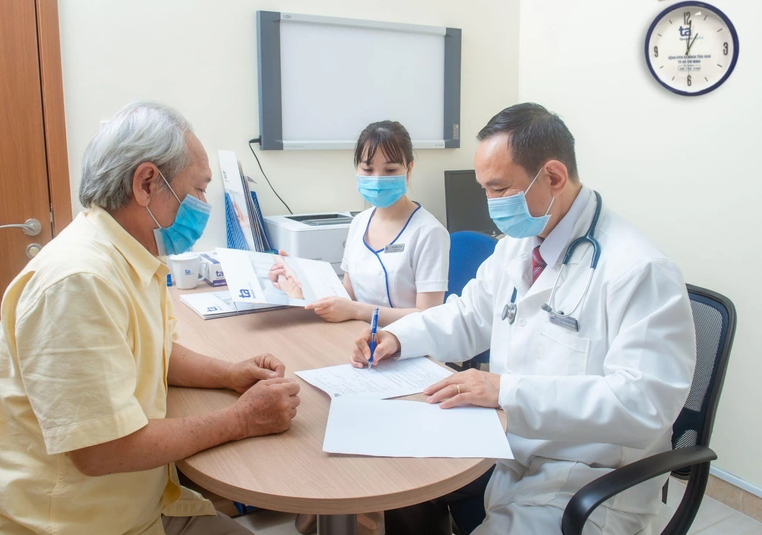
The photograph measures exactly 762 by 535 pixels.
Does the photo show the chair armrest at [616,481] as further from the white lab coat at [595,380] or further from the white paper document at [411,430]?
the white paper document at [411,430]

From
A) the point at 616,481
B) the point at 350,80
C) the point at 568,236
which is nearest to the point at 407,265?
the point at 568,236

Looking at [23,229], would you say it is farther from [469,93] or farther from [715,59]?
[715,59]

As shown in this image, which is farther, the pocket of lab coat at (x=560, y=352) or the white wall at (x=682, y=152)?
the white wall at (x=682, y=152)

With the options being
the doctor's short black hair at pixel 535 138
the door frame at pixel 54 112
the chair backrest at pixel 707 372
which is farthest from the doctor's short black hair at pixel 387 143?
the door frame at pixel 54 112

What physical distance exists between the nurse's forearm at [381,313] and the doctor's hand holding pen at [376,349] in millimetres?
372

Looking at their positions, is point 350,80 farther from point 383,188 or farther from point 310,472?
point 310,472

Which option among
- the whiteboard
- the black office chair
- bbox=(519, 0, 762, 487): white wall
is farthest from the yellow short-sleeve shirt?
bbox=(519, 0, 762, 487): white wall

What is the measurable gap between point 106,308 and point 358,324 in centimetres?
91

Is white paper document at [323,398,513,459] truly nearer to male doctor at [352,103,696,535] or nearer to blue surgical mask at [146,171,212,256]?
male doctor at [352,103,696,535]

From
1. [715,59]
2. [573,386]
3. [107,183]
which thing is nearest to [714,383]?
[573,386]

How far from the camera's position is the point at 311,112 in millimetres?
2818

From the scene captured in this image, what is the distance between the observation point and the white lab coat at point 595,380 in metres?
1.14

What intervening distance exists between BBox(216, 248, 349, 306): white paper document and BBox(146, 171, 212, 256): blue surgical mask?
0.50m

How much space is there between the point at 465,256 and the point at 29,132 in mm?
1700
